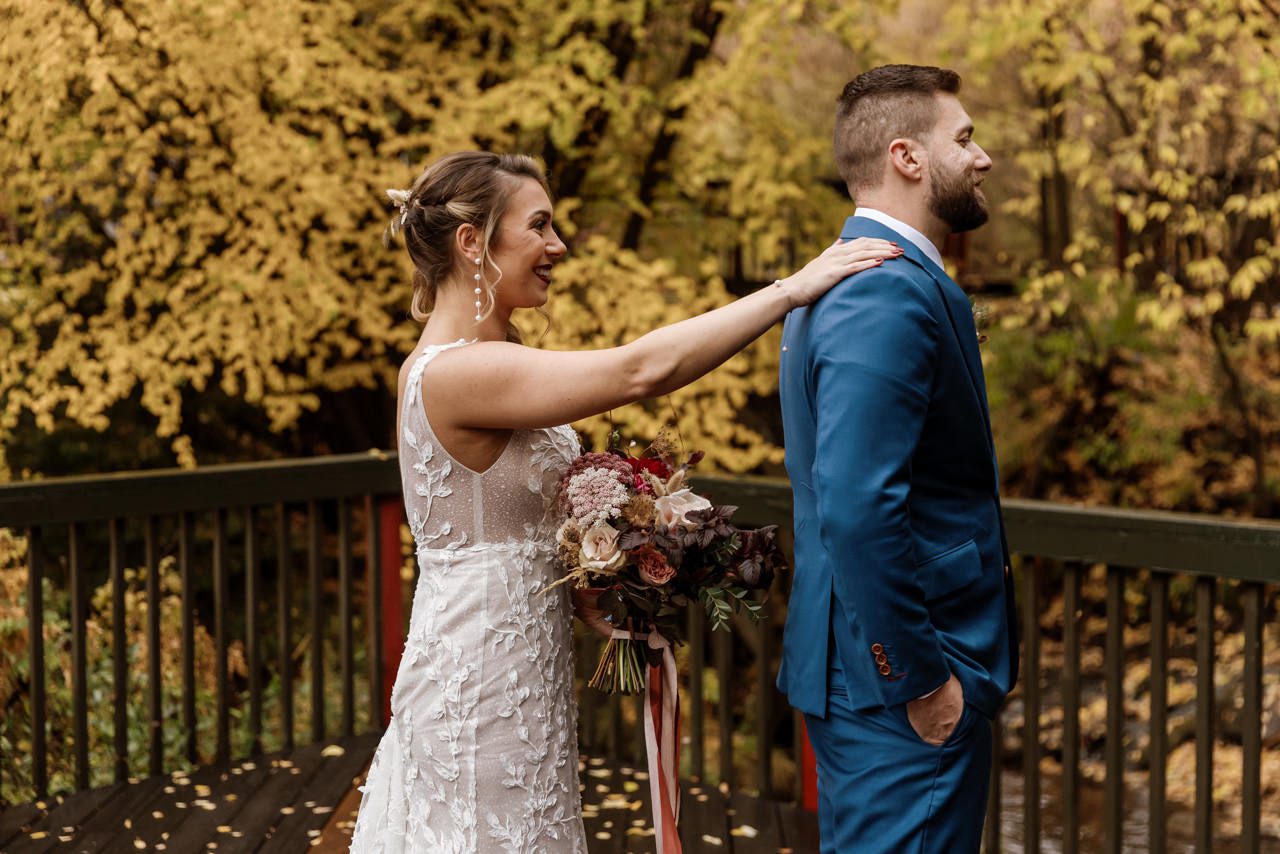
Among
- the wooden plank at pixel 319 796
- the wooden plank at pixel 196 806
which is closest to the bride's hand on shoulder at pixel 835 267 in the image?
the wooden plank at pixel 319 796

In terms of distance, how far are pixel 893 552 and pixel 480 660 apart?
82cm

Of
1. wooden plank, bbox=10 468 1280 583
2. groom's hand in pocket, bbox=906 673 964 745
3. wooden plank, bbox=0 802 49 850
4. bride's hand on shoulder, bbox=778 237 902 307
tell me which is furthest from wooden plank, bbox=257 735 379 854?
bride's hand on shoulder, bbox=778 237 902 307

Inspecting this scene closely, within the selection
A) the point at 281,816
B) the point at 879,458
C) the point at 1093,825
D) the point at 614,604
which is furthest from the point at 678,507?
the point at 1093,825

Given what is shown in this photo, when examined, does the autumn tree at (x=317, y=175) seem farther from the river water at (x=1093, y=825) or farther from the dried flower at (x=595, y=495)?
the dried flower at (x=595, y=495)

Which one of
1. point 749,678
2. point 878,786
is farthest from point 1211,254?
point 878,786

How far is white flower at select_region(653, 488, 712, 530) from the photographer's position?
210cm

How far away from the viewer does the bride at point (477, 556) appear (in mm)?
2209

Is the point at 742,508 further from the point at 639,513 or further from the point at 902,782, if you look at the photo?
the point at 902,782

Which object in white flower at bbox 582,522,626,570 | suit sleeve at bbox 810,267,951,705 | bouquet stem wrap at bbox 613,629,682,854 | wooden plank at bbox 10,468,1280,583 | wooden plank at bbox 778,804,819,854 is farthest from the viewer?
wooden plank at bbox 778,804,819,854

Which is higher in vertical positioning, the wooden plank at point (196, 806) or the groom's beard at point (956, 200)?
the groom's beard at point (956, 200)

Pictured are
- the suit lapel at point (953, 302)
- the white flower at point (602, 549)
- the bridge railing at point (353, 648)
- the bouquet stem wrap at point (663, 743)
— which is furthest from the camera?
the bridge railing at point (353, 648)

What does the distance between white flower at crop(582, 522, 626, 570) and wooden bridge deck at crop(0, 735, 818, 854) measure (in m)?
1.76

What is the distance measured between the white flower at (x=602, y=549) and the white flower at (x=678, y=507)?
9cm

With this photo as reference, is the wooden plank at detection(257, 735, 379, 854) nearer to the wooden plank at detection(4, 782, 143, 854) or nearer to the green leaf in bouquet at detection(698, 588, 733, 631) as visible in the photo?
the wooden plank at detection(4, 782, 143, 854)
